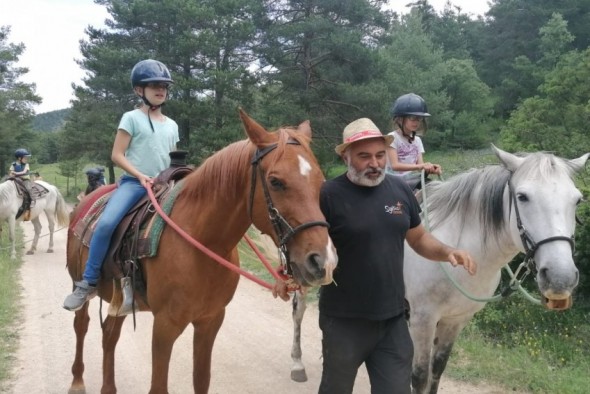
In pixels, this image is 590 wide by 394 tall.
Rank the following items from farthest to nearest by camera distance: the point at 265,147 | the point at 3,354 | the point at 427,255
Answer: the point at 3,354 → the point at 427,255 → the point at 265,147

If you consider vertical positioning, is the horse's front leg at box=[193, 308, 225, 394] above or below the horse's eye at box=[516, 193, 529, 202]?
below

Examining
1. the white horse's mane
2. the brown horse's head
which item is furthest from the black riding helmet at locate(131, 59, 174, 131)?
the white horse's mane

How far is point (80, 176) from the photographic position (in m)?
37.1

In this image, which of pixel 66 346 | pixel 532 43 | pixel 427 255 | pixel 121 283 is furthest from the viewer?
pixel 532 43

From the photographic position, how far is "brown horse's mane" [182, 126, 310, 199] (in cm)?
243

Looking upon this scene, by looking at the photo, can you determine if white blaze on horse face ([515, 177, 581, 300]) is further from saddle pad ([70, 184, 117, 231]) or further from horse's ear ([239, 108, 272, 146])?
saddle pad ([70, 184, 117, 231])

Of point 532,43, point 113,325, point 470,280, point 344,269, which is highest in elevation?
point 532,43

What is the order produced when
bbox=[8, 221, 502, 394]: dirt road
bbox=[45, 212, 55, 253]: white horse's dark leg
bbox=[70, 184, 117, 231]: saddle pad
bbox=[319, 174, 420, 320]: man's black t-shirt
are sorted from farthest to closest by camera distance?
bbox=[45, 212, 55, 253]: white horse's dark leg → bbox=[8, 221, 502, 394]: dirt road → bbox=[70, 184, 117, 231]: saddle pad → bbox=[319, 174, 420, 320]: man's black t-shirt

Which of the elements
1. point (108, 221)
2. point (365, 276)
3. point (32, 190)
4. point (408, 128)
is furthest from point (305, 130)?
point (32, 190)

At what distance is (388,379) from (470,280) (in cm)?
133

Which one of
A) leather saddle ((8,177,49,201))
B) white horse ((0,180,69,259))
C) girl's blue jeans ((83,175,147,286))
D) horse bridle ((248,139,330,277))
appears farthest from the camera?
leather saddle ((8,177,49,201))

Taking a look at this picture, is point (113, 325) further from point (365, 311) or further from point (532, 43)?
point (532, 43)

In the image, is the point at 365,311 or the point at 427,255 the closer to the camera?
the point at 365,311

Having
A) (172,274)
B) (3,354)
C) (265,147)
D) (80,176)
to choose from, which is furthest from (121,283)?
(80,176)
